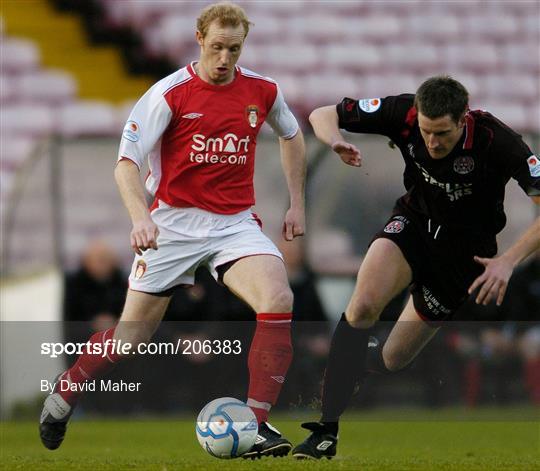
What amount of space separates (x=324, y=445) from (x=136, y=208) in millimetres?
1390

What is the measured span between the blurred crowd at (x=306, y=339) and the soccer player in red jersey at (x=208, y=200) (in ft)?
7.69

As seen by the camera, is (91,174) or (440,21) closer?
(91,174)

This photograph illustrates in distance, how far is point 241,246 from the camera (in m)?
6.01

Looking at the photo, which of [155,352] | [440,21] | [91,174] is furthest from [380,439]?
[440,21]

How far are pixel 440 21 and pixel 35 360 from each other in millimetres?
5891

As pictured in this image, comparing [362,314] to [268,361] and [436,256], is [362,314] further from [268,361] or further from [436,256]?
[268,361]

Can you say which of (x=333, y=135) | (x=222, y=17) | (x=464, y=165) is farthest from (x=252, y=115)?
(x=464, y=165)

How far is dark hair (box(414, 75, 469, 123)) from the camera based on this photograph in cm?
564

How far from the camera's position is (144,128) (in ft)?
19.3

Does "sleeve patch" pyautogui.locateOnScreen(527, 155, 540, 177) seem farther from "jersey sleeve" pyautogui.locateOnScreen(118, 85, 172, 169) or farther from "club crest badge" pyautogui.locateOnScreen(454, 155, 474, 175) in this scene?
"jersey sleeve" pyautogui.locateOnScreen(118, 85, 172, 169)

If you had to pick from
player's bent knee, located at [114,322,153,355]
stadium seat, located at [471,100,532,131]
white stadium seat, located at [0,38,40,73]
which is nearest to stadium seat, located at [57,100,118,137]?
white stadium seat, located at [0,38,40,73]

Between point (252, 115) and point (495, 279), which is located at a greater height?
A: point (252, 115)

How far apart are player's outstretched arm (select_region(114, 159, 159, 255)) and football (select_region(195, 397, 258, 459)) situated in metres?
0.79

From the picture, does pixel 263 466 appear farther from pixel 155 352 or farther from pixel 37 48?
pixel 37 48
